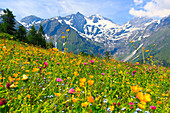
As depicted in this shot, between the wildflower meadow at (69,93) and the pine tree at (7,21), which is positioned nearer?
the wildflower meadow at (69,93)

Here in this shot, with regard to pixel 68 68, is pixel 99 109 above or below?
below

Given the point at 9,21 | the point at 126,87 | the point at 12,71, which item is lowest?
the point at 126,87

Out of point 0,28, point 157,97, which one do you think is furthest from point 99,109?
point 0,28

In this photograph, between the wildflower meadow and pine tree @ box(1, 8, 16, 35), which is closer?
the wildflower meadow

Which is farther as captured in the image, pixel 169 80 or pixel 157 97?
pixel 169 80

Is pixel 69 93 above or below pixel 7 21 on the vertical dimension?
below

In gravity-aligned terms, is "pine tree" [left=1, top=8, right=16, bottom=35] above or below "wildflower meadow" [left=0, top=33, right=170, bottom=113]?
above

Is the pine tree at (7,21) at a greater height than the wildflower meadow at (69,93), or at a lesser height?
greater

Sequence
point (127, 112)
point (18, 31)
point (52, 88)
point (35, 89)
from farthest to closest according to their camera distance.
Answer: point (18, 31) < point (52, 88) < point (35, 89) < point (127, 112)

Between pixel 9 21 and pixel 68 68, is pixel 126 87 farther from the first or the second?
pixel 9 21

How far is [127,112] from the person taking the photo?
2.14 meters

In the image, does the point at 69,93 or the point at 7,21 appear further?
the point at 7,21

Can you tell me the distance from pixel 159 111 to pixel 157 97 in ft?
1.97

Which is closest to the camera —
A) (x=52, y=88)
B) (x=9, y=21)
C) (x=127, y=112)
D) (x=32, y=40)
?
(x=127, y=112)
